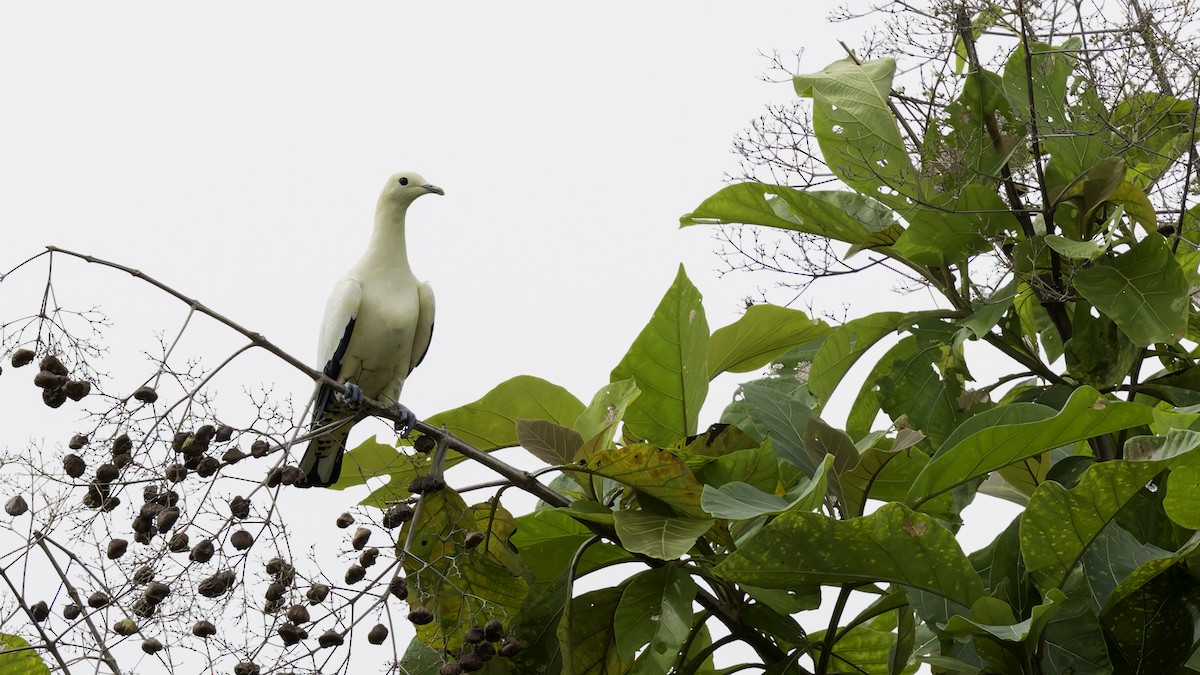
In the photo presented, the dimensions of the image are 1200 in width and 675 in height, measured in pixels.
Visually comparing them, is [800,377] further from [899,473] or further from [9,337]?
[9,337]

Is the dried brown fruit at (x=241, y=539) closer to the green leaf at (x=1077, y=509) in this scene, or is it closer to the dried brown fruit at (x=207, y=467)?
the dried brown fruit at (x=207, y=467)

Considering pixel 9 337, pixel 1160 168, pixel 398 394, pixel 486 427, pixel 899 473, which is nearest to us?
pixel 9 337

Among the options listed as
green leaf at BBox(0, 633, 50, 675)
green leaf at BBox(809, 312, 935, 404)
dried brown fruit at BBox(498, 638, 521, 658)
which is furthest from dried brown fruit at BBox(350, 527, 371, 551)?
green leaf at BBox(809, 312, 935, 404)

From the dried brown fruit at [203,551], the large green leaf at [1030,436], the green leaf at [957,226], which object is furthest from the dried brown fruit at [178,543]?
the green leaf at [957,226]

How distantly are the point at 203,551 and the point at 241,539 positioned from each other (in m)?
0.04

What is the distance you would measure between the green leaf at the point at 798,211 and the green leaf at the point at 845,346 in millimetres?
145

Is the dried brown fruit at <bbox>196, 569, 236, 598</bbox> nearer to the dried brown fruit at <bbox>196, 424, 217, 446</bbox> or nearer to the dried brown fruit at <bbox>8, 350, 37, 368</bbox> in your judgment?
the dried brown fruit at <bbox>196, 424, 217, 446</bbox>

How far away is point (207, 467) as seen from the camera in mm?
1321

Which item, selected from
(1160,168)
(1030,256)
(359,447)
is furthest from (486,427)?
(1160,168)

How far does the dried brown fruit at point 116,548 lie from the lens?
4.22 feet

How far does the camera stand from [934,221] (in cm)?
193

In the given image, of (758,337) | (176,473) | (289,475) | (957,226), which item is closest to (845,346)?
(758,337)

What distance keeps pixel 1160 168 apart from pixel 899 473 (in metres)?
0.79

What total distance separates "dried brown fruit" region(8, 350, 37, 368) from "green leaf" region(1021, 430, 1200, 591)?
1231 mm
